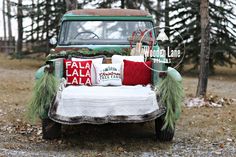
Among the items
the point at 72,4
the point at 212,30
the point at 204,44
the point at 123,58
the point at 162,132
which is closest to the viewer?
the point at 162,132

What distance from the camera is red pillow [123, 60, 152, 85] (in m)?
4.97

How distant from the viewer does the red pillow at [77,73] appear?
5.03 meters

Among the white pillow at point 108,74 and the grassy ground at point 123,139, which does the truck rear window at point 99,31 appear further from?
the grassy ground at point 123,139

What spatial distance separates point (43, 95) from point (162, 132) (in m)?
1.43

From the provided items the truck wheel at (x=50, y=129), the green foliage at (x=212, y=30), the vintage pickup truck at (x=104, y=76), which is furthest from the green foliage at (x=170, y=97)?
the green foliage at (x=212, y=30)

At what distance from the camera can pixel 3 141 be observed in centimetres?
463

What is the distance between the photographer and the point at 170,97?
4.31 metres

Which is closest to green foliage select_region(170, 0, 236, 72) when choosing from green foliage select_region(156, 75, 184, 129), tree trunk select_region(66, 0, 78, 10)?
tree trunk select_region(66, 0, 78, 10)

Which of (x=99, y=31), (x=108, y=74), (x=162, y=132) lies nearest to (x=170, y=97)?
(x=162, y=132)

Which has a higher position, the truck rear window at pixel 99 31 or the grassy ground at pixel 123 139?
the truck rear window at pixel 99 31

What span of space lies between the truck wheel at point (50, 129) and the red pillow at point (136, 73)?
1.05 metres

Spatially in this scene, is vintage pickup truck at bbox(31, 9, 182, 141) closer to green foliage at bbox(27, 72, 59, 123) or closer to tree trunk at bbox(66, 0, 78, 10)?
green foliage at bbox(27, 72, 59, 123)

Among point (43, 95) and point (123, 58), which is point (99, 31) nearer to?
point (123, 58)

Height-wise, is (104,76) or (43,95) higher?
(104,76)
